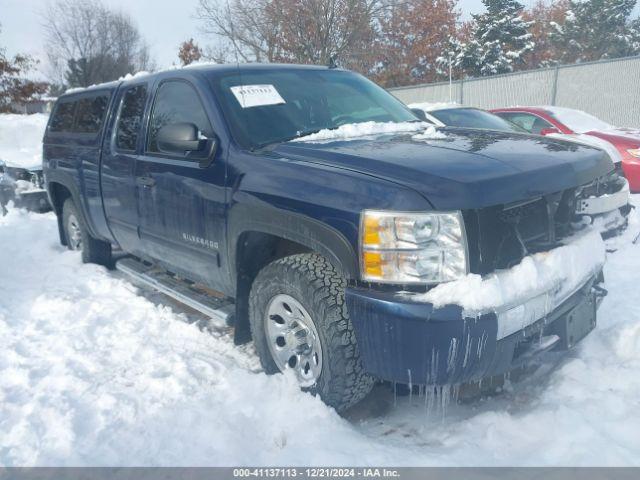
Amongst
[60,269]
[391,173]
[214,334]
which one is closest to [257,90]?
[391,173]

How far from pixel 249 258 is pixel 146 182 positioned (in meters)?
1.17

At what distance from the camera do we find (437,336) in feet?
7.36

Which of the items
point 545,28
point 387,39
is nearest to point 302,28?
point 387,39

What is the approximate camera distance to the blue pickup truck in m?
2.30

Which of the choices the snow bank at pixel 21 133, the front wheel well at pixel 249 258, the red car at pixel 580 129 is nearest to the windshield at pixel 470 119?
the red car at pixel 580 129

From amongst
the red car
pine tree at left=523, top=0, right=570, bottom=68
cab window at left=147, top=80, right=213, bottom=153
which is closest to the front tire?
cab window at left=147, top=80, right=213, bottom=153

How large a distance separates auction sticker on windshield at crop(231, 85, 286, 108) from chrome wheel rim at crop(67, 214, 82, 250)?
3.14 meters

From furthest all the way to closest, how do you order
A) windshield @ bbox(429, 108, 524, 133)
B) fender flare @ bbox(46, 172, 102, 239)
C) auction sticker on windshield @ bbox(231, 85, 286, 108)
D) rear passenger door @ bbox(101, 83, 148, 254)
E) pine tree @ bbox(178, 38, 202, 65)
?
pine tree @ bbox(178, 38, 202, 65) < windshield @ bbox(429, 108, 524, 133) < fender flare @ bbox(46, 172, 102, 239) < rear passenger door @ bbox(101, 83, 148, 254) < auction sticker on windshield @ bbox(231, 85, 286, 108)

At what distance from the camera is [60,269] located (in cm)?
545

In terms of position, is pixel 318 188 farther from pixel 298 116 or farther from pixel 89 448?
pixel 89 448

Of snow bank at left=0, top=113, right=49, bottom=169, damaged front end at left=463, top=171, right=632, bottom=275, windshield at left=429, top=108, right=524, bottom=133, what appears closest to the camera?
damaged front end at left=463, top=171, right=632, bottom=275

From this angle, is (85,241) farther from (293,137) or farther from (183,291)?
(293,137)

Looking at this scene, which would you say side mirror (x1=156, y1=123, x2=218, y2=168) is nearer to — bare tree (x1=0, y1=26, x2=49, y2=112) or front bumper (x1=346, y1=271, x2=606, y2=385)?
front bumper (x1=346, y1=271, x2=606, y2=385)

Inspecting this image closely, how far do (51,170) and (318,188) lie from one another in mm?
4193
